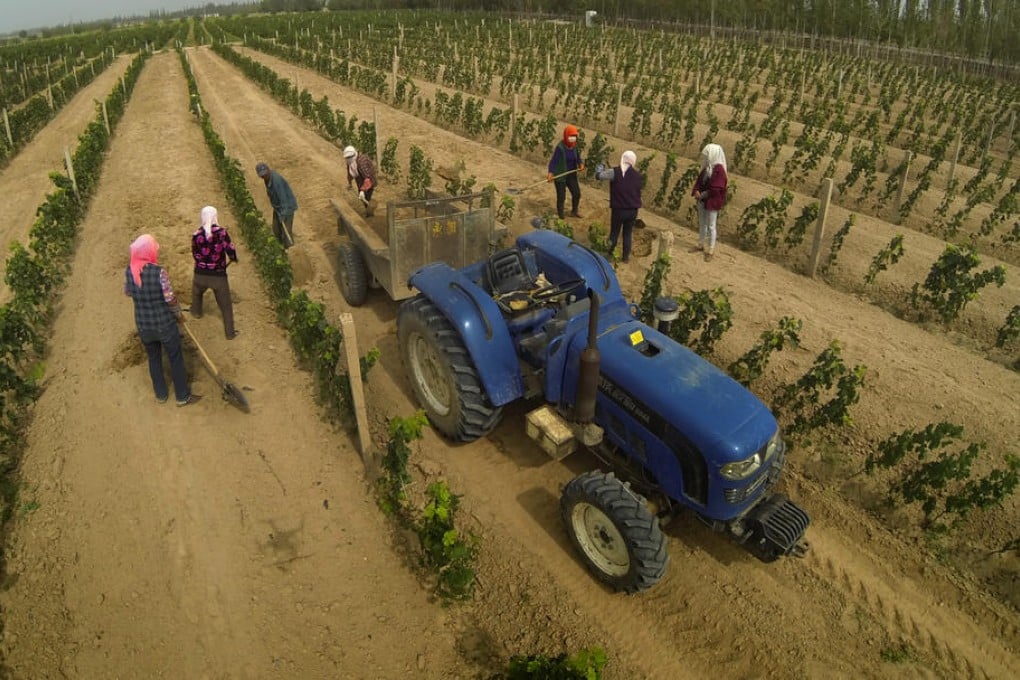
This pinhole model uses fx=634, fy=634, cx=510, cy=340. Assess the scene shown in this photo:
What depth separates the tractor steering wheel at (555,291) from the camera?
16.4 feet

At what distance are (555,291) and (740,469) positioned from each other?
204 cm

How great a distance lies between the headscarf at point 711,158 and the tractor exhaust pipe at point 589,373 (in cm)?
527

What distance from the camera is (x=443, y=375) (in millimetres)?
5098

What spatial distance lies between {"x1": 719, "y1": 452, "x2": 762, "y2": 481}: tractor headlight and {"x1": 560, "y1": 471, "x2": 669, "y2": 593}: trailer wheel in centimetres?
49

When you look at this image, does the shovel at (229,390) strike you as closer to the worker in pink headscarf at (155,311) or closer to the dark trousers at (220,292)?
the worker in pink headscarf at (155,311)

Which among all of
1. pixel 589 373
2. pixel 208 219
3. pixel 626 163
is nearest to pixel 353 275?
pixel 208 219

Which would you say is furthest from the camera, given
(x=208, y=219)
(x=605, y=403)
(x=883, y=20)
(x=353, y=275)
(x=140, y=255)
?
(x=883, y=20)

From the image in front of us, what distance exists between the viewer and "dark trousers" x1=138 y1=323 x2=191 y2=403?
5.54 meters

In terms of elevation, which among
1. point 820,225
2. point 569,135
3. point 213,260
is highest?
point 569,135

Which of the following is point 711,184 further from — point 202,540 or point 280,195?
point 202,540

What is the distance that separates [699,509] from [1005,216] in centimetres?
996

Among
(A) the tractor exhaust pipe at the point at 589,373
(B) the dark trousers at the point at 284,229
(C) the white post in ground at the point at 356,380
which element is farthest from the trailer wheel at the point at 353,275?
(A) the tractor exhaust pipe at the point at 589,373

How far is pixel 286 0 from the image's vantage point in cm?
11031

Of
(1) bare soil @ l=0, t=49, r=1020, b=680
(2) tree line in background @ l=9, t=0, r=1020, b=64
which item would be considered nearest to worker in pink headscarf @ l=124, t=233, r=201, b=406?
(1) bare soil @ l=0, t=49, r=1020, b=680
